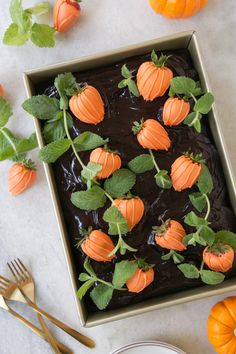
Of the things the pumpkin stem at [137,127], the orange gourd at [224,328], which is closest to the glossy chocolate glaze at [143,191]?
the pumpkin stem at [137,127]

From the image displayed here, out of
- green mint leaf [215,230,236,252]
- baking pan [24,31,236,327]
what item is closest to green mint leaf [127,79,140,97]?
baking pan [24,31,236,327]

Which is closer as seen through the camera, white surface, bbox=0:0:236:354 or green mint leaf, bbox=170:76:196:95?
green mint leaf, bbox=170:76:196:95

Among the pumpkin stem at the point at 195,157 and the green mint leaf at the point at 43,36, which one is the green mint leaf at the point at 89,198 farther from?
the green mint leaf at the point at 43,36

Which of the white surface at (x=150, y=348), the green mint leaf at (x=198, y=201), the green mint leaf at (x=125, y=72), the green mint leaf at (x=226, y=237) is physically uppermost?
the green mint leaf at (x=125, y=72)

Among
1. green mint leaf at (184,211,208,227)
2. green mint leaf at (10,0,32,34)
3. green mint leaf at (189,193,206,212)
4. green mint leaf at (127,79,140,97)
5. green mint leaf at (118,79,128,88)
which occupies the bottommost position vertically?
green mint leaf at (184,211,208,227)

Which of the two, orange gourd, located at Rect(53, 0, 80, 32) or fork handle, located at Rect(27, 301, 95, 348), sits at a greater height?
orange gourd, located at Rect(53, 0, 80, 32)

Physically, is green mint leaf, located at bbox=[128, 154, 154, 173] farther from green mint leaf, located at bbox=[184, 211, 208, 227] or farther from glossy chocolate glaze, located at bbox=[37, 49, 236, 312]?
green mint leaf, located at bbox=[184, 211, 208, 227]
